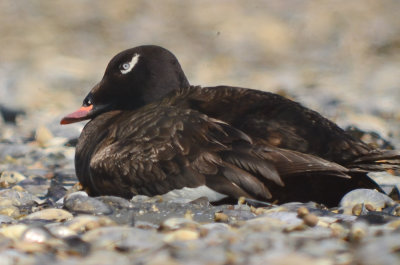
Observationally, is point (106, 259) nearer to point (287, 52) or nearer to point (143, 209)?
point (143, 209)

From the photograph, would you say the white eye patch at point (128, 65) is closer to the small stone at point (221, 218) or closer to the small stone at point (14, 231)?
the small stone at point (221, 218)

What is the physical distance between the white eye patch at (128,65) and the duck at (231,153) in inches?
22.8

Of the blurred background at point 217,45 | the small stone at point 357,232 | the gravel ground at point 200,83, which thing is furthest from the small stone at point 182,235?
the blurred background at point 217,45

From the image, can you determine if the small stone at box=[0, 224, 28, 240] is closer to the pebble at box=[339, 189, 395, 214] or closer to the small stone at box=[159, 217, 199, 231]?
the small stone at box=[159, 217, 199, 231]

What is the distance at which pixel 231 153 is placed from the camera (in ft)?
15.0

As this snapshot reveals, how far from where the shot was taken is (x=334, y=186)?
468 centimetres

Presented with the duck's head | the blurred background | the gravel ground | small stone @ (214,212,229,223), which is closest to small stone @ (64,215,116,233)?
the gravel ground

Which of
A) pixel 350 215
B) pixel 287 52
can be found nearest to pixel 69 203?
pixel 350 215

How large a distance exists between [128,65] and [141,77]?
0.39ft

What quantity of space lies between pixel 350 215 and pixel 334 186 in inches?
21.2

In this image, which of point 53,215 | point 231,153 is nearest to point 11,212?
point 53,215

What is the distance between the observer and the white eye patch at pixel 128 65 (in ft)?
18.7

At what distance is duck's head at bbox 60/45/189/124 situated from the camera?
5.68 m

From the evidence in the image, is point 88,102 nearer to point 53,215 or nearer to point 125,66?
point 125,66
